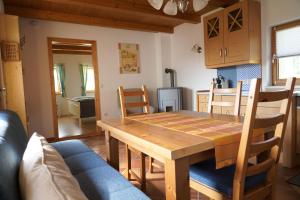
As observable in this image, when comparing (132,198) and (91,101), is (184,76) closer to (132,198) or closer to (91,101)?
(91,101)

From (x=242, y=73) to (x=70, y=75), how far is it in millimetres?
6713

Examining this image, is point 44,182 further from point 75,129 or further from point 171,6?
point 75,129

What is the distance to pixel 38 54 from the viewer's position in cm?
395

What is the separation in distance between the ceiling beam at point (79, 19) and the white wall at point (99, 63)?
0.24m

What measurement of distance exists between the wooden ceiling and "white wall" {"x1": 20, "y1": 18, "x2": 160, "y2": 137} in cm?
26

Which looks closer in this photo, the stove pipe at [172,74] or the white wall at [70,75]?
the stove pipe at [172,74]

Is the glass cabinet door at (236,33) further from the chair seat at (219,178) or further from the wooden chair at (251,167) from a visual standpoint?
the chair seat at (219,178)

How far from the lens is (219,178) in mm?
1230

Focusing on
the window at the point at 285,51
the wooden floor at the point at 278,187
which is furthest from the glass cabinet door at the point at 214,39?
the wooden floor at the point at 278,187

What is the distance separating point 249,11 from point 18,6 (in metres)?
3.75

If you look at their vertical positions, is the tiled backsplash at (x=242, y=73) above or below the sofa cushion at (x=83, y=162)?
above

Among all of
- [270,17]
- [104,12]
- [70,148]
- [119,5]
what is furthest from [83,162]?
[104,12]

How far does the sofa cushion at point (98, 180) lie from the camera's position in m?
1.05

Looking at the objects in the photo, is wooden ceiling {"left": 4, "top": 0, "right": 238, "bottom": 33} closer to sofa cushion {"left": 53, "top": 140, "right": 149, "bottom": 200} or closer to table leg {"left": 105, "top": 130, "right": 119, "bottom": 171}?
table leg {"left": 105, "top": 130, "right": 119, "bottom": 171}
